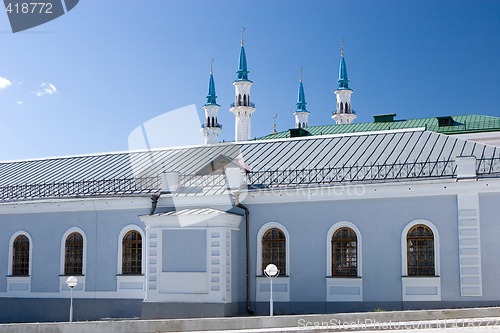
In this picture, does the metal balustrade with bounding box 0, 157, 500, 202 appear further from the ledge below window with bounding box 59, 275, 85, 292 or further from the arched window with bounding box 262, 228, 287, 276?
the ledge below window with bounding box 59, 275, 85, 292

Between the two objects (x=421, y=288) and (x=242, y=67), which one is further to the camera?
(x=242, y=67)

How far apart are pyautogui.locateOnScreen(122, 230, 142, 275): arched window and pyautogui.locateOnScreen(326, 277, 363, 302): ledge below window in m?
6.49

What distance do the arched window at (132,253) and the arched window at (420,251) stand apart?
8.91 metres

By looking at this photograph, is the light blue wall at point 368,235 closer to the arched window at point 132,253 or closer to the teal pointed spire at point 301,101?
the arched window at point 132,253

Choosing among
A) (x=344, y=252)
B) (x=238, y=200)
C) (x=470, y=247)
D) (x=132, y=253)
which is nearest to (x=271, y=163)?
(x=238, y=200)

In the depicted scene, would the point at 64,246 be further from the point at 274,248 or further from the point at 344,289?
the point at 344,289

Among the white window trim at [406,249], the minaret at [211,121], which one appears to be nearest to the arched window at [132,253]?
the white window trim at [406,249]

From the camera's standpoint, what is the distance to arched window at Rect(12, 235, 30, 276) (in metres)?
27.5

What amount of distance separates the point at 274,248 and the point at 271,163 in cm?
315

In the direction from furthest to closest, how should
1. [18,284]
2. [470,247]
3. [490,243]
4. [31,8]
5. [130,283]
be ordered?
[18,284] < [130,283] < [470,247] < [490,243] < [31,8]

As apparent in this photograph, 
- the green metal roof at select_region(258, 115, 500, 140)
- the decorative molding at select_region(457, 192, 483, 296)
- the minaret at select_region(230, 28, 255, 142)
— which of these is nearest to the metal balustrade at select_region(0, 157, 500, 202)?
the decorative molding at select_region(457, 192, 483, 296)

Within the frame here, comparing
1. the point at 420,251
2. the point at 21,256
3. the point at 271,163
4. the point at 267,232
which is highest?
the point at 271,163

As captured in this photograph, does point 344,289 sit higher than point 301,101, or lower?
lower

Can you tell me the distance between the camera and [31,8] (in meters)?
15.6
